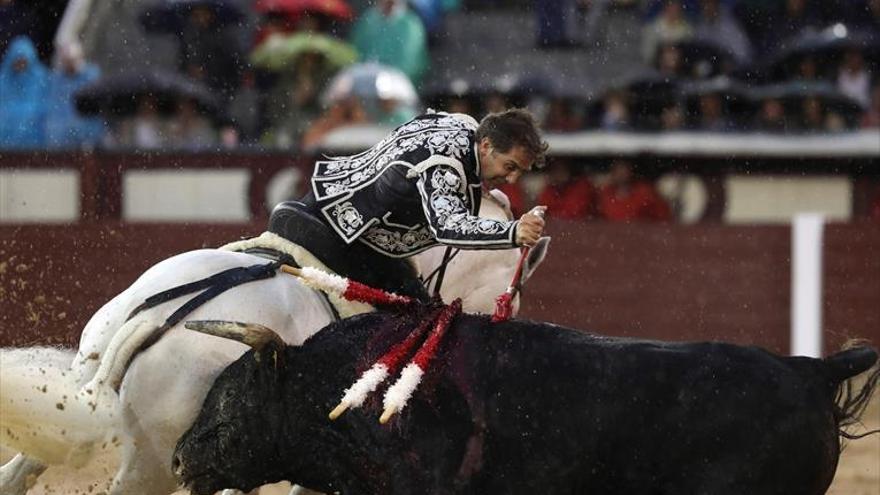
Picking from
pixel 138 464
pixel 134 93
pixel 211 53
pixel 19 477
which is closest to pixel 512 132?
pixel 138 464

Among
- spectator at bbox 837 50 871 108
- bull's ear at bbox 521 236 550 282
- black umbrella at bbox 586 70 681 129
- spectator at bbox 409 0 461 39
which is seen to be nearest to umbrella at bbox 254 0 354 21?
spectator at bbox 409 0 461 39

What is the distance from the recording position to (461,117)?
5.04 m

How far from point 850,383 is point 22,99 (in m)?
7.41

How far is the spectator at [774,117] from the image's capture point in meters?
10.7

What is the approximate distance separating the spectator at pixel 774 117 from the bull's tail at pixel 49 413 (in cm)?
691

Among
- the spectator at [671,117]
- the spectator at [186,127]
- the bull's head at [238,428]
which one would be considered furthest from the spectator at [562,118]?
the bull's head at [238,428]

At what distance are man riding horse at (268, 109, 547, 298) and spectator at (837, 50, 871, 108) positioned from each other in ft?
21.2

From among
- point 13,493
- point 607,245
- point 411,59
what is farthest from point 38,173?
point 13,493

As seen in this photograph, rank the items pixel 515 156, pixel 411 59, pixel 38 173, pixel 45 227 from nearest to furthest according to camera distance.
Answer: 1. pixel 515 156
2. pixel 45 227
3. pixel 38 173
4. pixel 411 59

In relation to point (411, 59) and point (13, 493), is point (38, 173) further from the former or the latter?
point (13, 493)

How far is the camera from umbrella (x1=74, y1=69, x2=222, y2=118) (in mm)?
10805

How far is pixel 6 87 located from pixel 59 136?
0.43 meters

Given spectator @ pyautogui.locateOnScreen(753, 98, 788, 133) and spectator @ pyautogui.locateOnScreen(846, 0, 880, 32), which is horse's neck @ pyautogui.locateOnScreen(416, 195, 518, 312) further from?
spectator @ pyautogui.locateOnScreen(846, 0, 880, 32)

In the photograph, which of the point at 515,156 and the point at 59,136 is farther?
the point at 59,136
